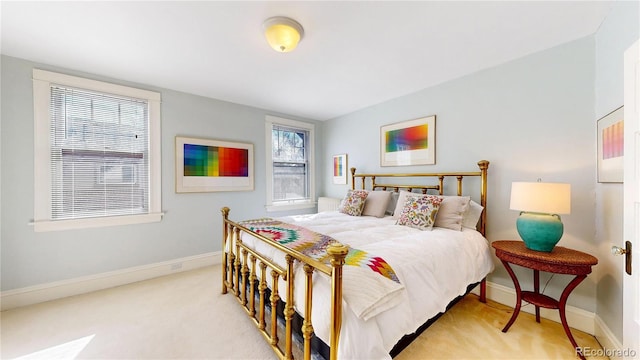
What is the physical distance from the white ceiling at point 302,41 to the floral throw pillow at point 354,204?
144cm

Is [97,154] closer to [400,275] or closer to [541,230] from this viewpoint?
[400,275]

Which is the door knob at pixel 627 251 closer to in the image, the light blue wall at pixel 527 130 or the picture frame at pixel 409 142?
the light blue wall at pixel 527 130

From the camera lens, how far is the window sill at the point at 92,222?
243 centimetres

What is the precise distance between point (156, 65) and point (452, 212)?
11.4ft

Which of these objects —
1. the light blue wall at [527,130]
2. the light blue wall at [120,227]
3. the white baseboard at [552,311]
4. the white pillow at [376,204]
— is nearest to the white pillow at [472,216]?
the light blue wall at [527,130]

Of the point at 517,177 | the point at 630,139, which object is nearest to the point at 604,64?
the point at 517,177

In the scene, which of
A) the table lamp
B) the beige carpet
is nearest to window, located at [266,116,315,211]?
the beige carpet

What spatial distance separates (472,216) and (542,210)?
657 mm

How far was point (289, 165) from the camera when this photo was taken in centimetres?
441

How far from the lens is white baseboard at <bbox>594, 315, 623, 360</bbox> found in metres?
1.60

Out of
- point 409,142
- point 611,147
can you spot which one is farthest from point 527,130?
point 409,142

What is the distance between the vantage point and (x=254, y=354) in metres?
1.67

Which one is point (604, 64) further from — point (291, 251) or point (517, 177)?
point (291, 251)

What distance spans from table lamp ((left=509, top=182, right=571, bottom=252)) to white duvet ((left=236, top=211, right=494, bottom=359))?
0.43 metres
